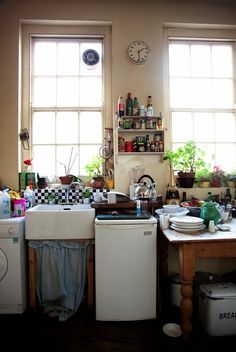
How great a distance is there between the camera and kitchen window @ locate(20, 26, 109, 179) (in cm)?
301

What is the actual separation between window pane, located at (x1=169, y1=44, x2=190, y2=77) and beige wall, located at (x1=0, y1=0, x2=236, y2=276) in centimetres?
23

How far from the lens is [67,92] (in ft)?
9.91

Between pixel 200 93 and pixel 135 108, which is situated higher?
pixel 200 93

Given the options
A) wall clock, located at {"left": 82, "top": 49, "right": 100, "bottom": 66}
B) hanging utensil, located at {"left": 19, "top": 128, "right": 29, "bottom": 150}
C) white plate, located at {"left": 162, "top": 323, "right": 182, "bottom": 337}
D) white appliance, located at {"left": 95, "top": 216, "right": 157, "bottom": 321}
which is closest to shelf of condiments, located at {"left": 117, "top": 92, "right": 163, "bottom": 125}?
→ wall clock, located at {"left": 82, "top": 49, "right": 100, "bottom": 66}

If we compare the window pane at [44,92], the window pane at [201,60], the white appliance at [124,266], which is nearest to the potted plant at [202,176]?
the white appliance at [124,266]

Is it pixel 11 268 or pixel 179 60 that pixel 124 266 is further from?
pixel 179 60

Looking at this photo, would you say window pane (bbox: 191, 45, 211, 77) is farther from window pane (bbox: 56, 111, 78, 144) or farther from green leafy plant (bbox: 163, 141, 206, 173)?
window pane (bbox: 56, 111, 78, 144)

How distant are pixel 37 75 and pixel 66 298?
95.8 inches

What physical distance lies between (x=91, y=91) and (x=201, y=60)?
1387mm

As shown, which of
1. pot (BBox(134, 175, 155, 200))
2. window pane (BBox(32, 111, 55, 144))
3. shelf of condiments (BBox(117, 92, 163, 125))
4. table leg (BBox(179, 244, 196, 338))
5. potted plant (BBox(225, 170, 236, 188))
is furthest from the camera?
window pane (BBox(32, 111, 55, 144))

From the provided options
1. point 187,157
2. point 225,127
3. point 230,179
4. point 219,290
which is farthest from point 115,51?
point 219,290

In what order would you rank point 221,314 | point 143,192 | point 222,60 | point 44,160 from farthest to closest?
point 222,60, point 44,160, point 143,192, point 221,314

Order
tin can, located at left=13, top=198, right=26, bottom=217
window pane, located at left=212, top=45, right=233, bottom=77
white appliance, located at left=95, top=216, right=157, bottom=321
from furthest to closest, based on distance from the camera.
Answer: window pane, located at left=212, top=45, right=233, bottom=77
tin can, located at left=13, top=198, right=26, bottom=217
white appliance, located at left=95, top=216, right=157, bottom=321

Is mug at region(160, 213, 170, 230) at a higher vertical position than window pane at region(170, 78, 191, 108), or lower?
lower
